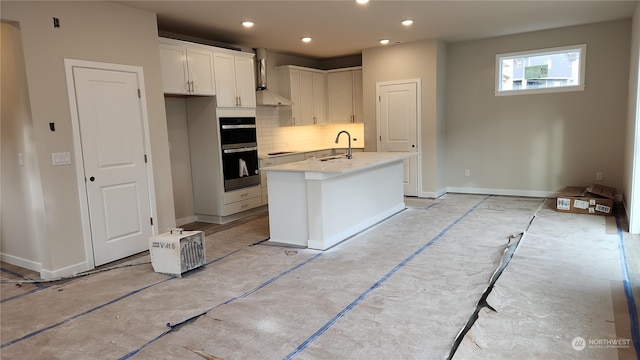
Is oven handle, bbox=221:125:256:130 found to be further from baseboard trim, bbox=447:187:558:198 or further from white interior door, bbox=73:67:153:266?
baseboard trim, bbox=447:187:558:198

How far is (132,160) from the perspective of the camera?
14.9 feet

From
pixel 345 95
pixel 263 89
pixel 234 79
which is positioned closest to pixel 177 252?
pixel 234 79

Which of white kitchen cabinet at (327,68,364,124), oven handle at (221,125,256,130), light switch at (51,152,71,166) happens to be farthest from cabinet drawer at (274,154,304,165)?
light switch at (51,152,71,166)

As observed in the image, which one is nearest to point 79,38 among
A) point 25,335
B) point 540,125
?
point 25,335

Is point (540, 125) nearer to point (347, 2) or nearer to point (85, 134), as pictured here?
point (347, 2)

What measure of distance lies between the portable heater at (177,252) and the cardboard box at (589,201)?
4921 mm

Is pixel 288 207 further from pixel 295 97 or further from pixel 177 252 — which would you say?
pixel 295 97

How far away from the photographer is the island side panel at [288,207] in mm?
4613

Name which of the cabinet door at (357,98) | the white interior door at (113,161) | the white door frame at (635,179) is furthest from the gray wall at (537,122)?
the white interior door at (113,161)

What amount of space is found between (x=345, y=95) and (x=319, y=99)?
21.2 inches

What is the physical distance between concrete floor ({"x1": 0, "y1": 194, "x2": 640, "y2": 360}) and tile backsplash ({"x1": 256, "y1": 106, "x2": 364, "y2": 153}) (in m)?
2.92

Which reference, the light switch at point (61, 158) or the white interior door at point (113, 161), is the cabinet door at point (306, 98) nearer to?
the white interior door at point (113, 161)

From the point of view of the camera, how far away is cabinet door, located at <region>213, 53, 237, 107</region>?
5.77 meters

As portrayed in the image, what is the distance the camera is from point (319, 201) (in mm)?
4414
